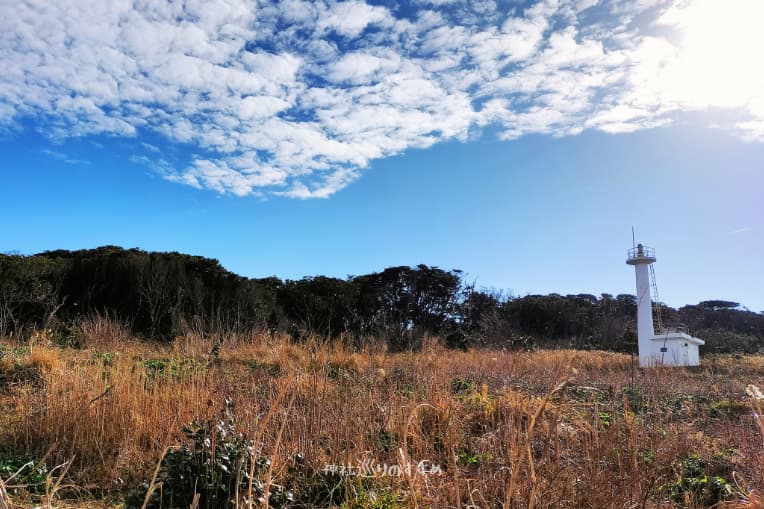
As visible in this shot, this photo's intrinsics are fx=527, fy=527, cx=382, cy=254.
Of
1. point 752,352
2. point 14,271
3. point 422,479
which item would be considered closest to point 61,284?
point 14,271

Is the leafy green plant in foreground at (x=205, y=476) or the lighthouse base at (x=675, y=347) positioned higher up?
the lighthouse base at (x=675, y=347)

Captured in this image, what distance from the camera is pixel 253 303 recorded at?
13609 mm

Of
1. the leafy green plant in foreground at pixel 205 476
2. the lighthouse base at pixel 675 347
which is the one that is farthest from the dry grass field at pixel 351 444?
the lighthouse base at pixel 675 347

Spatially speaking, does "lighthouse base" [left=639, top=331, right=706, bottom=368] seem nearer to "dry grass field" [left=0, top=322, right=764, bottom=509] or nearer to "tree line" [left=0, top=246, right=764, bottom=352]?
"tree line" [left=0, top=246, right=764, bottom=352]

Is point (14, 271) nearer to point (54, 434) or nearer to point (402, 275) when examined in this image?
point (54, 434)

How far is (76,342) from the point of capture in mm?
8781

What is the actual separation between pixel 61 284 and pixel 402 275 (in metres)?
10.6

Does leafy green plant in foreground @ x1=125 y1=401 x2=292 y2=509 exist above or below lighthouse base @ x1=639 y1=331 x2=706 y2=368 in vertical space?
below

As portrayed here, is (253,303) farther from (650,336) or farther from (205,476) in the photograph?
(650,336)

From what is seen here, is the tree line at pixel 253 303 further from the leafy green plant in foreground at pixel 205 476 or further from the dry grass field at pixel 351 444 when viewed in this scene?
the leafy green plant in foreground at pixel 205 476

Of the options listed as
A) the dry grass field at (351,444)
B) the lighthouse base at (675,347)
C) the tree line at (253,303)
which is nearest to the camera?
the dry grass field at (351,444)

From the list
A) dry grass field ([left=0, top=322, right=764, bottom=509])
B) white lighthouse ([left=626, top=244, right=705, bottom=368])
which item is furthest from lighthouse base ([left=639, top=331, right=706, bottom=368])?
dry grass field ([left=0, top=322, right=764, bottom=509])

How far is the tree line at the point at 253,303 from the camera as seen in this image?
36.2 ft

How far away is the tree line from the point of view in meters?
11.0
